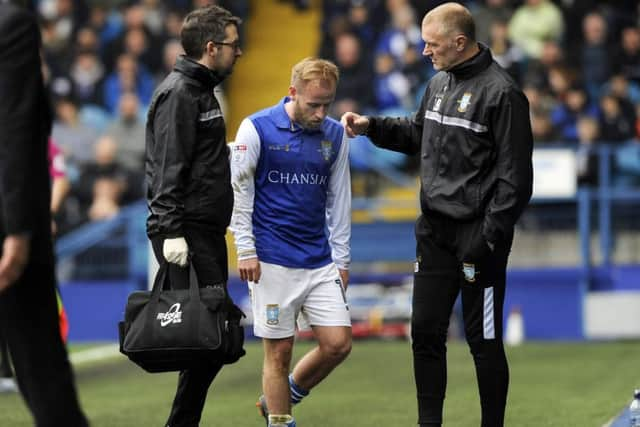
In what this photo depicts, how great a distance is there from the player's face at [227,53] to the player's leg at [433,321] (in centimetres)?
131

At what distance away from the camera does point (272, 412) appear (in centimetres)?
701

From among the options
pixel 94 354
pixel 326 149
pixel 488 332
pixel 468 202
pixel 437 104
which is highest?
pixel 437 104

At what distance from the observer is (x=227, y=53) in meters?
6.76

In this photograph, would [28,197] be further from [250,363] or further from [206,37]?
[250,363]

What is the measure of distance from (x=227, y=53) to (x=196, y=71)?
0.67 feet

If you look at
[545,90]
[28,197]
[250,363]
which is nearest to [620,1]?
[545,90]

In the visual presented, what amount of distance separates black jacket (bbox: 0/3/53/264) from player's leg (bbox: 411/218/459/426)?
267 cm

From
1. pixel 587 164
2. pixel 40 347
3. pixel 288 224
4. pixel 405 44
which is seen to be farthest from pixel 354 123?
pixel 405 44

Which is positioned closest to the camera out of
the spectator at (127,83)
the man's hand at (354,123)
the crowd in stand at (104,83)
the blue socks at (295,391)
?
the man's hand at (354,123)

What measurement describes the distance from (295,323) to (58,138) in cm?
1312

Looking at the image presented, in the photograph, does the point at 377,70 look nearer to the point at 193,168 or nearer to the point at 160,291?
the point at 193,168

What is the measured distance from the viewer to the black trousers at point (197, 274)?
661 centimetres

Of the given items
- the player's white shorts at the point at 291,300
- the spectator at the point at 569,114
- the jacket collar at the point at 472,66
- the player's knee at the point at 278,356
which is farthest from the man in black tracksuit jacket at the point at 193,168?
the spectator at the point at 569,114

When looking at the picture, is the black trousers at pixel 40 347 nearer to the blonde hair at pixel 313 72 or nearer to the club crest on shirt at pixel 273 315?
the club crest on shirt at pixel 273 315
